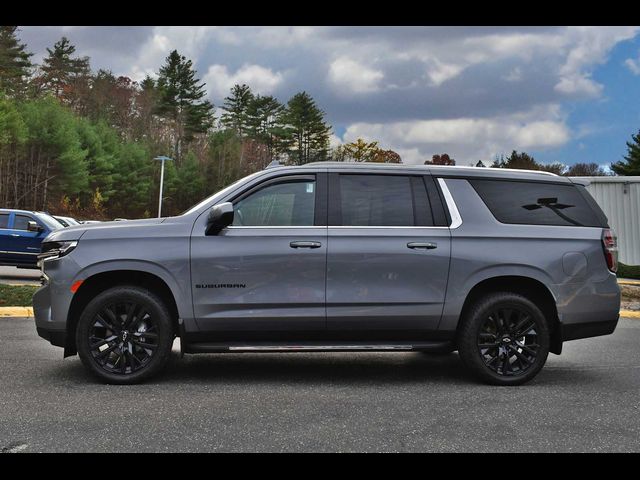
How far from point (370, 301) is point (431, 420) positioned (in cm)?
138

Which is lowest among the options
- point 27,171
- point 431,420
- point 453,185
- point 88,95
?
point 431,420

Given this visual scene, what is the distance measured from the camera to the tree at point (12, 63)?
63062 mm

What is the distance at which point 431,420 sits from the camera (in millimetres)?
4996

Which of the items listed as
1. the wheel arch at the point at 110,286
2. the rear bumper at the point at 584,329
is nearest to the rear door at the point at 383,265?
the rear bumper at the point at 584,329

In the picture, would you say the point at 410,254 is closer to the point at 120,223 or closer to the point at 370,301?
the point at 370,301

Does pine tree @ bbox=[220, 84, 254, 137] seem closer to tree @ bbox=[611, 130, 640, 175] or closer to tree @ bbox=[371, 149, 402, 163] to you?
tree @ bbox=[371, 149, 402, 163]

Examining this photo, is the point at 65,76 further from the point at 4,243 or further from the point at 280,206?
the point at 280,206

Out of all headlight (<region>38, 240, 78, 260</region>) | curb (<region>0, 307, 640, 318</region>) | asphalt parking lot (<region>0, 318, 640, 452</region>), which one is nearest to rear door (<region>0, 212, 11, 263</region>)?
curb (<region>0, 307, 640, 318</region>)

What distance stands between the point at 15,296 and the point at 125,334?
681 centimetres

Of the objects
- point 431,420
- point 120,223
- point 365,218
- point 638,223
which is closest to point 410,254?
point 365,218

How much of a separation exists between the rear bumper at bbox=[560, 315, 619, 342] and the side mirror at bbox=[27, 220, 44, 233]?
15300 millimetres

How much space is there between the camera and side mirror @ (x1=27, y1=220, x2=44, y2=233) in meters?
18.0

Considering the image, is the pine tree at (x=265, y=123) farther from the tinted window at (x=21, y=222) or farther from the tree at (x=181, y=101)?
the tinted window at (x=21, y=222)

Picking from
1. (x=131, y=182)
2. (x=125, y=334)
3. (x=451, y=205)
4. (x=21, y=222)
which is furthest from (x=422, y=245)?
(x=131, y=182)
